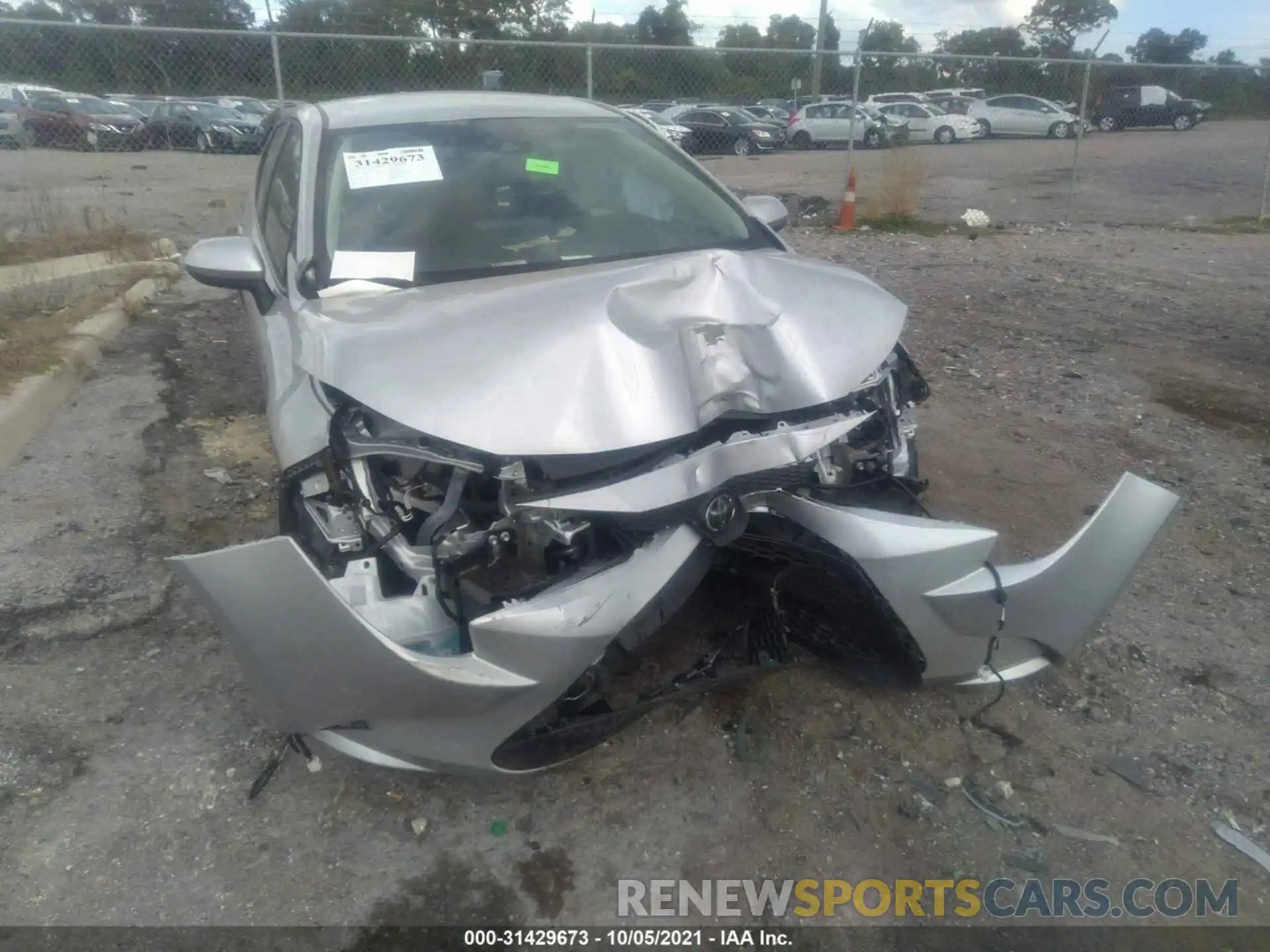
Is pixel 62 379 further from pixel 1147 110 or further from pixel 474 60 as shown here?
pixel 1147 110

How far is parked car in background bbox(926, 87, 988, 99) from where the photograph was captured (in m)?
26.8

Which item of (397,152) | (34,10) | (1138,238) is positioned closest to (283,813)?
(397,152)

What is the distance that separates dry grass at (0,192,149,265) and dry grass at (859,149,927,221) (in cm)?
812

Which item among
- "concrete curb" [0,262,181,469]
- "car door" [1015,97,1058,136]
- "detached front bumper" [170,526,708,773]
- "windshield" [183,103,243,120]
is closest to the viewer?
"detached front bumper" [170,526,708,773]

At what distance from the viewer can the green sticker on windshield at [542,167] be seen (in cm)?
350

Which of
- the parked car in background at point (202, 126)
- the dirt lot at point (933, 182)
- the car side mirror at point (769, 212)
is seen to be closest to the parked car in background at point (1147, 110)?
the dirt lot at point (933, 182)

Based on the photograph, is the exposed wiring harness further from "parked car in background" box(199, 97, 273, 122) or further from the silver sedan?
"parked car in background" box(199, 97, 273, 122)

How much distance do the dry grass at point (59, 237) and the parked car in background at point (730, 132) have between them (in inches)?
472

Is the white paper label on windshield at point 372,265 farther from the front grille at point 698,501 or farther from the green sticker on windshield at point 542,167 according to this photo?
the front grille at point 698,501

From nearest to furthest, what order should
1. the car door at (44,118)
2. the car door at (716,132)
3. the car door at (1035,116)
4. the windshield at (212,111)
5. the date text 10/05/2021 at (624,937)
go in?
the date text 10/05/2021 at (624,937) < the car door at (44,118) < the windshield at (212,111) < the car door at (716,132) < the car door at (1035,116)

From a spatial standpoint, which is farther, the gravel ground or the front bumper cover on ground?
the gravel ground

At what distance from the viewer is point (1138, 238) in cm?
1086

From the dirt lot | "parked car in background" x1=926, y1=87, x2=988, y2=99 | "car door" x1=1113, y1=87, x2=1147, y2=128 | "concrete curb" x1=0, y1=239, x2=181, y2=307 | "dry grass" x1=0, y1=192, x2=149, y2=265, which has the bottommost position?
"concrete curb" x1=0, y1=239, x2=181, y2=307

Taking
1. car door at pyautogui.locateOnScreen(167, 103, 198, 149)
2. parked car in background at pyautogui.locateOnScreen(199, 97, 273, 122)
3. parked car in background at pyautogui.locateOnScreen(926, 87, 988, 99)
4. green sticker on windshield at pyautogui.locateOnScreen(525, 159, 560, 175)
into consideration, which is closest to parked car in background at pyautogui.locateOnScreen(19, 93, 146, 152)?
car door at pyautogui.locateOnScreen(167, 103, 198, 149)
